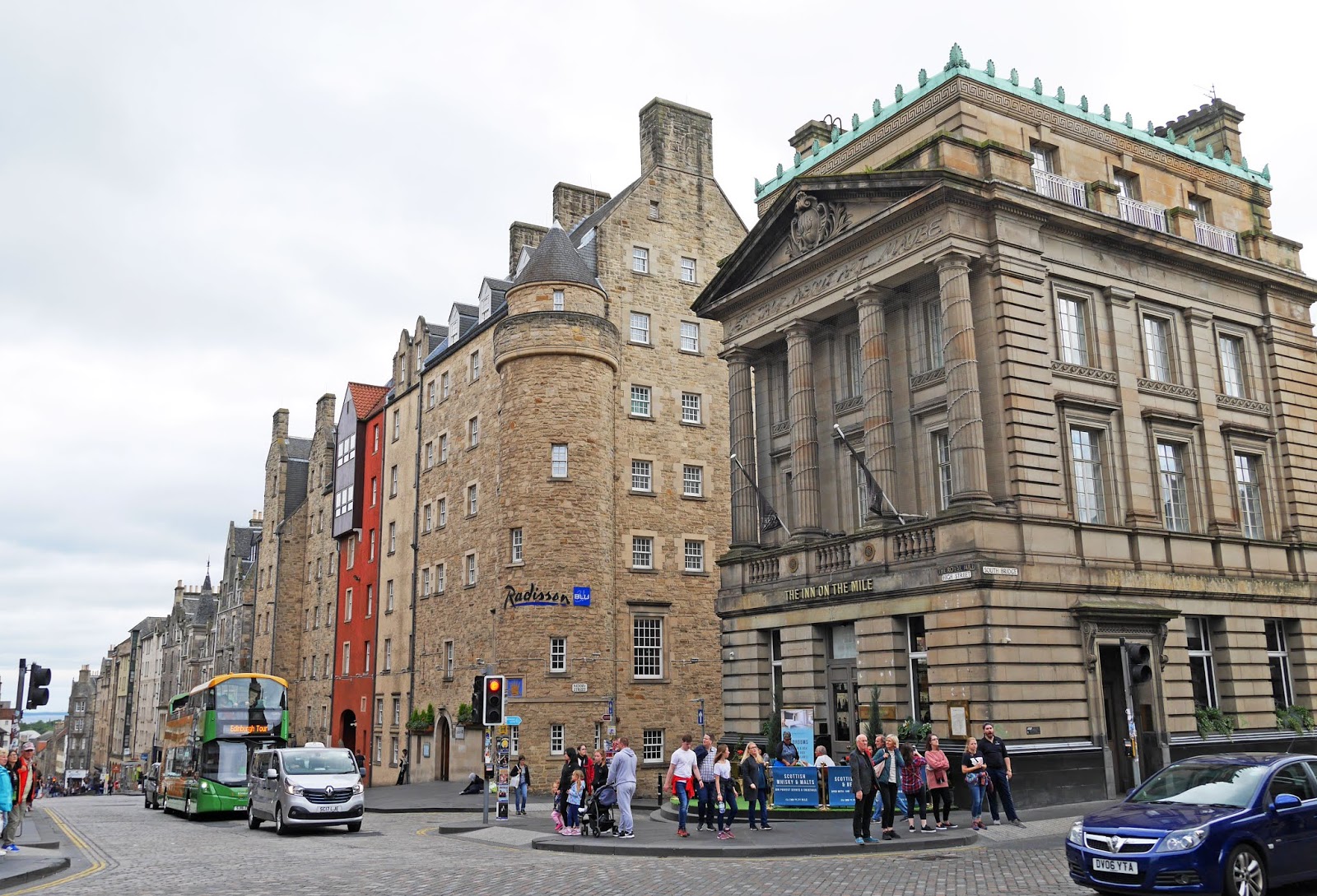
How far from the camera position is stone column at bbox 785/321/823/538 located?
29.0 metres

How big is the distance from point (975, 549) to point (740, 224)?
1123 inches

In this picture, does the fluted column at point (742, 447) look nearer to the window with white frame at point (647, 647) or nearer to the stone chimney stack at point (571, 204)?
the window with white frame at point (647, 647)

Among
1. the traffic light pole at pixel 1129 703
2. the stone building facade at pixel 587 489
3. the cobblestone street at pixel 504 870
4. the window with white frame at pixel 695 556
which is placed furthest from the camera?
the window with white frame at pixel 695 556

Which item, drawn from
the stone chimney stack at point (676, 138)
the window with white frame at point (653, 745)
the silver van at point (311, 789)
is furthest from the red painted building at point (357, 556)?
the silver van at point (311, 789)

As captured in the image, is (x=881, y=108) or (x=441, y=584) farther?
(x=441, y=584)

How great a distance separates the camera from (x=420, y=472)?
5125 cm

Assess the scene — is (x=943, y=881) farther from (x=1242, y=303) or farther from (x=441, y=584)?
(x=441, y=584)

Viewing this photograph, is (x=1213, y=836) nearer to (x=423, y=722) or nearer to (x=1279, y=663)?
(x=1279, y=663)

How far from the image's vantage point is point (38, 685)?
20.9m

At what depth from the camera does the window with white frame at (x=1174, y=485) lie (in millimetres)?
27609

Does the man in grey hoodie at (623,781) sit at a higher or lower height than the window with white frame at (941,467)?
lower

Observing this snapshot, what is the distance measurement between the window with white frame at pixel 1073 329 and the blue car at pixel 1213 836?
1563 cm

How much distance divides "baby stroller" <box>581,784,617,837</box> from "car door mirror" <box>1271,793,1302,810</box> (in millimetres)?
11751

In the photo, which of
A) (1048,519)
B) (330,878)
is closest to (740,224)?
(1048,519)
